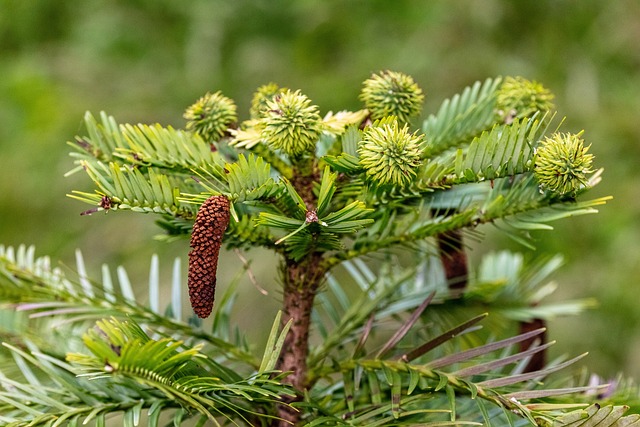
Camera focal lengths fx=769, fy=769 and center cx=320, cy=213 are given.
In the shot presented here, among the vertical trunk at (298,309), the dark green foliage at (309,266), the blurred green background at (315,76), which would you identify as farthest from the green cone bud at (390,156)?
the blurred green background at (315,76)

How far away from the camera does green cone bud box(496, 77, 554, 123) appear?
516 mm

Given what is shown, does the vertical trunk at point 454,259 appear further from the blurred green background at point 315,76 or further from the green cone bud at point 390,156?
the blurred green background at point 315,76

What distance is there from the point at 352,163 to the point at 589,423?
0.19 meters

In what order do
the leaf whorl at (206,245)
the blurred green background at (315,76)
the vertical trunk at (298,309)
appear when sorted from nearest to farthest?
the leaf whorl at (206,245), the vertical trunk at (298,309), the blurred green background at (315,76)

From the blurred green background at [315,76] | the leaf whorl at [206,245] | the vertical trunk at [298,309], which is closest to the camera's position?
the leaf whorl at [206,245]

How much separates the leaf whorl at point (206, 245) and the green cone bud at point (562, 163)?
0.18 metres

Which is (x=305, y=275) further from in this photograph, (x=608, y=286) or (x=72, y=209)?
(x=72, y=209)

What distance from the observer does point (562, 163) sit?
42 cm

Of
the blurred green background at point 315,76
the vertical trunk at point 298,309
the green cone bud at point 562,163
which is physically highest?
the blurred green background at point 315,76

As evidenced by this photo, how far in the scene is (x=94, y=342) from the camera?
39cm

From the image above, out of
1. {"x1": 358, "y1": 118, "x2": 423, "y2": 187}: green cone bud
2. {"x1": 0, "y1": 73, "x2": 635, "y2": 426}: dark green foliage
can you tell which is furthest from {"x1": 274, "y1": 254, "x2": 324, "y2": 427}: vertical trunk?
{"x1": 358, "y1": 118, "x2": 423, "y2": 187}: green cone bud

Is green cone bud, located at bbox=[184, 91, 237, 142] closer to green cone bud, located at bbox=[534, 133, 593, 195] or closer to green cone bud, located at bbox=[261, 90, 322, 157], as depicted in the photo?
green cone bud, located at bbox=[261, 90, 322, 157]

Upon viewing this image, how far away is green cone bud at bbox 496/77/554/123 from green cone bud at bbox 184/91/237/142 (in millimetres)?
186

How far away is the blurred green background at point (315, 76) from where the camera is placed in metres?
1.90
